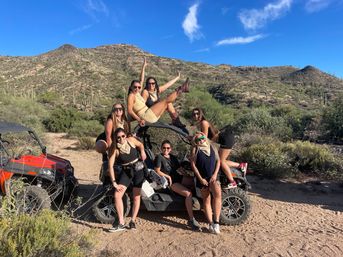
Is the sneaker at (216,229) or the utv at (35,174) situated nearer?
the sneaker at (216,229)

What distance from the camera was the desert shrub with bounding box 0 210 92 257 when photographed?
3160mm

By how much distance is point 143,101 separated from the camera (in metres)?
6.38

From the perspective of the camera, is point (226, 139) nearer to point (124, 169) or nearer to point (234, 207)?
point (234, 207)

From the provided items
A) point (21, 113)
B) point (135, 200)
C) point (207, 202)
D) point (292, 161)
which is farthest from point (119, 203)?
point (21, 113)

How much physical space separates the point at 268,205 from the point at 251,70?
197 ft

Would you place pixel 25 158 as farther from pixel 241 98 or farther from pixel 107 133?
pixel 241 98

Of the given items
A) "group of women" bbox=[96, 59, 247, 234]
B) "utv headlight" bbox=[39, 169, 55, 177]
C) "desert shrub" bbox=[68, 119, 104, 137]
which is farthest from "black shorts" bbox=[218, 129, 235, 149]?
"desert shrub" bbox=[68, 119, 104, 137]

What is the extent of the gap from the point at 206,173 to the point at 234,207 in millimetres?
838

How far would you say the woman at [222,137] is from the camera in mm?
5781

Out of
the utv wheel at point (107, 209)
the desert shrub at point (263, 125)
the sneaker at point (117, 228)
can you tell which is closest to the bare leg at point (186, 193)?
the utv wheel at point (107, 209)

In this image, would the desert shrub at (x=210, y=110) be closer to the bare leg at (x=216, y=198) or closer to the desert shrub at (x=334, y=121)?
the desert shrub at (x=334, y=121)

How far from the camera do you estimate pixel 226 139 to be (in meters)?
6.18

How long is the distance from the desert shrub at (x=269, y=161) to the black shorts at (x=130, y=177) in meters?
4.98

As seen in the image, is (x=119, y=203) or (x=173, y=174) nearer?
(x=119, y=203)
